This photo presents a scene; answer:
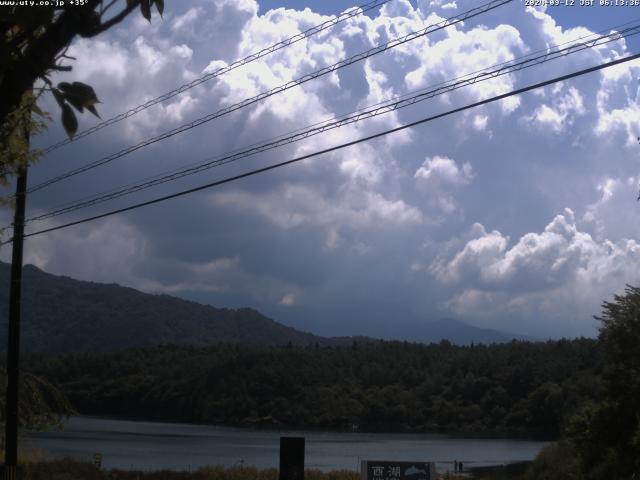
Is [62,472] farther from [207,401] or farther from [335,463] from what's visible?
[207,401]

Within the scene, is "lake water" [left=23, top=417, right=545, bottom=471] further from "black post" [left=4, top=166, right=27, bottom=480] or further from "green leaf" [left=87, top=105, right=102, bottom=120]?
"green leaf" [left=87, top=105, right=102, bottom=120]

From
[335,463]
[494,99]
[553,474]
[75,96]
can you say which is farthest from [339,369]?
[75,96]

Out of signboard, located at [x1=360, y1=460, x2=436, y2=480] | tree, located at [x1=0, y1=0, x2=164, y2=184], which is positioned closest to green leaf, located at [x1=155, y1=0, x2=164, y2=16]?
tree, located at [x1=0, y1=0, x2=164, y2=184]

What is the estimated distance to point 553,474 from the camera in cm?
2661

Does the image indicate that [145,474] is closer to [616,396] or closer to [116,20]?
[616,396]

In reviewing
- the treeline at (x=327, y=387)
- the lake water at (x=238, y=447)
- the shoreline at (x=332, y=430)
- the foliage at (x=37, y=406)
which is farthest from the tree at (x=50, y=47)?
the treeline at (x=327, y=387)

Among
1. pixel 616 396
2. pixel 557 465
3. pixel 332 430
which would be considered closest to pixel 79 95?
pixel 616 396

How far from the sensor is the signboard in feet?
51.4

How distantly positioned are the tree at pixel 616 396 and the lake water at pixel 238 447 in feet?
49.9

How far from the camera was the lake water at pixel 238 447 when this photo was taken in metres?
44.3

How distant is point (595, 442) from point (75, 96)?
23343 millimetres

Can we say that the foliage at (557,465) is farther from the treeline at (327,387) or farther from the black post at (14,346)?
the treeline at (327,387)

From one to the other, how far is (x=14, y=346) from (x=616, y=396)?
16.6 m

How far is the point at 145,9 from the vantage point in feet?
15.4
